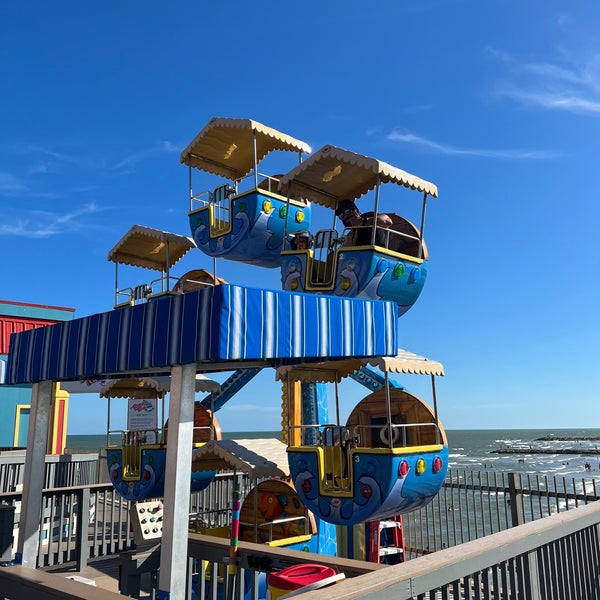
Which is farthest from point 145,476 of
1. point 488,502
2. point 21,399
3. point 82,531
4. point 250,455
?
point 21,399

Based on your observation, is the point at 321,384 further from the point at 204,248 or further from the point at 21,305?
the point at 21,305

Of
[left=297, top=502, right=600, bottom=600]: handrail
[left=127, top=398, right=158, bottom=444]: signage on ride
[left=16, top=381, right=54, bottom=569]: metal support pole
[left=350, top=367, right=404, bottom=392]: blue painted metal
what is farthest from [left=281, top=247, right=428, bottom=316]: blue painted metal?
[left=127, top=398, right=158, bottom=444]: signage on ride

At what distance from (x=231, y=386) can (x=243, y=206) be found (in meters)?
5.85

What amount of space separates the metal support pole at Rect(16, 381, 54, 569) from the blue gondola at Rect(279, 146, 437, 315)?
5.02 metres

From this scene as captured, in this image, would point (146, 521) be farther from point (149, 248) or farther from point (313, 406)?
point (149, 248)

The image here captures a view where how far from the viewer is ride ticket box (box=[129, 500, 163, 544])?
9.39 m

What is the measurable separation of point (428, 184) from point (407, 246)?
4.97 ft

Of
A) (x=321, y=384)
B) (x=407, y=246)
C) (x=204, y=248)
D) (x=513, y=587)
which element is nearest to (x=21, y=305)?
(x=204, y=248)

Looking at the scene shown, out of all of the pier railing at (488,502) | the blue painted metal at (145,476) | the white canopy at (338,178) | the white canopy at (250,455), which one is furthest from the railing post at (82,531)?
the white canopy at (338,178)

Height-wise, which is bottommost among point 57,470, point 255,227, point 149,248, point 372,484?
point 57,470

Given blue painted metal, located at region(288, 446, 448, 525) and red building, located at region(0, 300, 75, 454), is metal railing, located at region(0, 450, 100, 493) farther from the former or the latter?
blue painted metal, located at region(288, 446, 448, 525)

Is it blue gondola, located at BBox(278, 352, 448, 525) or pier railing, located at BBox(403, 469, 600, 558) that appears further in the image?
pier railing, located at BBox(403, 469, 600, 558)

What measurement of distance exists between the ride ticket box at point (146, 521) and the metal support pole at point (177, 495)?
5435mm

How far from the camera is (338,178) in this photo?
1160cm
